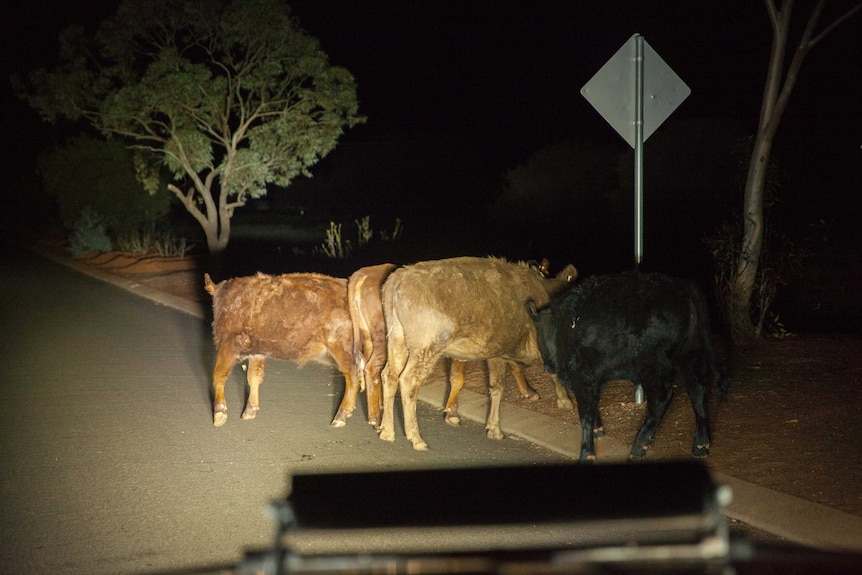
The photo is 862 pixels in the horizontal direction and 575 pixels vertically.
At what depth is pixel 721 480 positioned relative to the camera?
6.14m

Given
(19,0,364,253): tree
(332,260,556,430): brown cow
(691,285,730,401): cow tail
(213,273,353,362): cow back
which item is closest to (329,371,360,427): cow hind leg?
(332,260,556,430): brown cow

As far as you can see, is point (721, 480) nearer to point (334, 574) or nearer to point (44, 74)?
point (334, 574)

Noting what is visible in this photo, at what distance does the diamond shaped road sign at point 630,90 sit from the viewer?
7871 millimetres

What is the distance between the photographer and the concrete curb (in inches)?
203

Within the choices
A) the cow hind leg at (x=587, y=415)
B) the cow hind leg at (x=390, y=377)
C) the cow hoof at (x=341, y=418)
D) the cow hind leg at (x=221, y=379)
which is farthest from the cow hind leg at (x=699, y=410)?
A: the cow hind leg at (x=221, y=379)

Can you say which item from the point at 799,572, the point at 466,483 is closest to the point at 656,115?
the point at 466,483

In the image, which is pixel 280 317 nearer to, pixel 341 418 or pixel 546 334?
pixel 341 418

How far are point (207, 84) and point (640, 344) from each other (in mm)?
19758

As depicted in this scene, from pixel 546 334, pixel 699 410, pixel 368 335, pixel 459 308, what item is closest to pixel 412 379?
pixel 459 308

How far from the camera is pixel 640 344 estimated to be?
6.66m

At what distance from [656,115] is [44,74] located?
2224cm

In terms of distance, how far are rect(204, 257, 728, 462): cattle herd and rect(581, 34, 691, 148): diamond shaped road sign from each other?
1.64 metres

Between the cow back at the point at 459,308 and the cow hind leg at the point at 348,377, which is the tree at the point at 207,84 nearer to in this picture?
the cow hind leg at the point at 348,377

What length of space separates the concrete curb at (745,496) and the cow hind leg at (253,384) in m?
1.85
